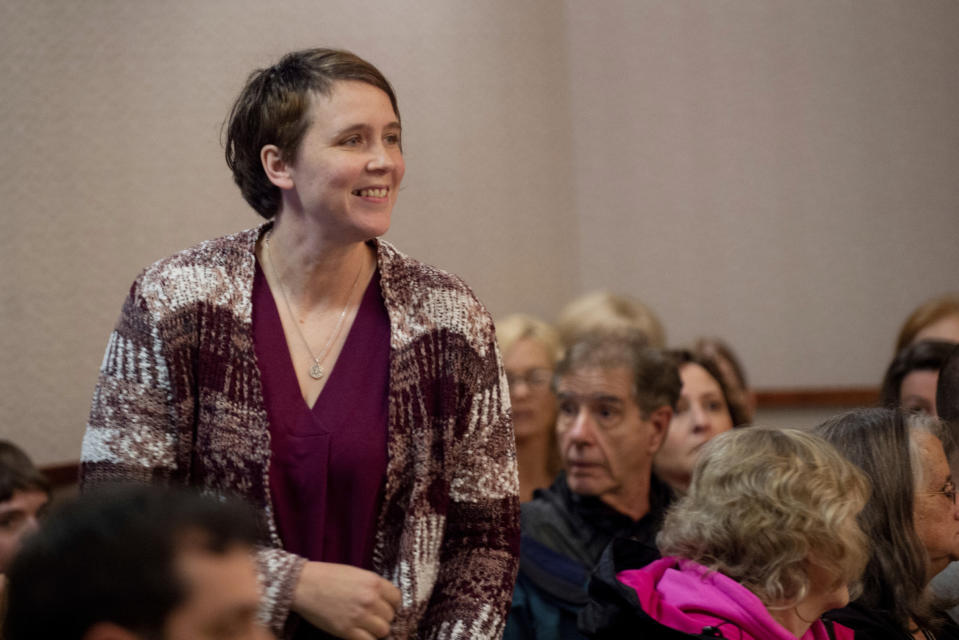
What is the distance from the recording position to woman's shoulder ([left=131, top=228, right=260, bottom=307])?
163cm

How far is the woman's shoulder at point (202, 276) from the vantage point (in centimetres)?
163

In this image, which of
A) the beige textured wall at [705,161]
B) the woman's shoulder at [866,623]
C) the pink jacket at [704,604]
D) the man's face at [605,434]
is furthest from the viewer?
the beige textured wall at [705,161]

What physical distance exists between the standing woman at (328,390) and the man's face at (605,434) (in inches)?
42.0

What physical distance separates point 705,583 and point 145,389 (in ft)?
3.09

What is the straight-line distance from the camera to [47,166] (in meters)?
3.13

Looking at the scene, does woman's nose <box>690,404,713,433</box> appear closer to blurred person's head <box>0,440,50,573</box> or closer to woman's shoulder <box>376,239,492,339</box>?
woman's shoulder <box>376,239,492,339</box>

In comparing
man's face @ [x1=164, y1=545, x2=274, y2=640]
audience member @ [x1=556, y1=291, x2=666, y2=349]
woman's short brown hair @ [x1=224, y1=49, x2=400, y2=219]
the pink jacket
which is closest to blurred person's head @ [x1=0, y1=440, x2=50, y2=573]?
woman's short brown hair @ [x1=224, y1=49, x2=400, y2=219]

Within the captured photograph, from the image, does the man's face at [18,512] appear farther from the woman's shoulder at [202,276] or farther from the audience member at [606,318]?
the audience member at [606,318]

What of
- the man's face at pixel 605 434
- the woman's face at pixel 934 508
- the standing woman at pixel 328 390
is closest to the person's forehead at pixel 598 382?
the man's face at pixel 605 434

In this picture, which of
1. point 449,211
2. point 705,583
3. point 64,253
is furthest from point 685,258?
point 705,583

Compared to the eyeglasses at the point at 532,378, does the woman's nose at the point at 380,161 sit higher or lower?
higher

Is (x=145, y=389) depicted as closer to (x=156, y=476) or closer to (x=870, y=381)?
(x=156, y=476)

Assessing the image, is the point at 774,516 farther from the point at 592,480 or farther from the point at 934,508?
the point at 592,480

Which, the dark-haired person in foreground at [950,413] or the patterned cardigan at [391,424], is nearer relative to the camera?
the patterned cardigan at [391,424]
